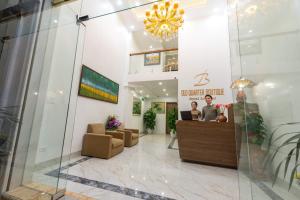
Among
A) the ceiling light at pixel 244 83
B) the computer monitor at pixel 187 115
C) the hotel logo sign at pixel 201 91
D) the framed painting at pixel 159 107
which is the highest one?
the hotel logo sign at pixel 201 91

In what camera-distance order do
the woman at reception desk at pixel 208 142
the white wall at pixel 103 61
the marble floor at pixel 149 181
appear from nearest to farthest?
the marble floor at pixel 149 181 < the woman at reception desk at pixel 208 142 < the white wall at pixel 103 61

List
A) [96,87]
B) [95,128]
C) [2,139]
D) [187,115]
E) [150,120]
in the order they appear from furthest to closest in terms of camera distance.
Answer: [150,120]
[96,87]
[95,128]
[187,115]
[2,139]

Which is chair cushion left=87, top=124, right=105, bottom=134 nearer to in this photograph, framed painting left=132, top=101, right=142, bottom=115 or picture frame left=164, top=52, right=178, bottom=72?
picture frame left=164, top=52, right=178, bottom=72

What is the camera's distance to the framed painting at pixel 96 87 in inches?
142

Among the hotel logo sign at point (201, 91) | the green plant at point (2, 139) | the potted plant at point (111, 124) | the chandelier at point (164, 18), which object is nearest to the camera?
the green plant at point (2, 139)

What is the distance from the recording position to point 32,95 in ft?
5.14

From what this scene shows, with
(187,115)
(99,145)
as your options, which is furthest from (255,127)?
(99,145)

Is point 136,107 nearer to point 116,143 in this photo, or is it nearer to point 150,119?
point 150,119

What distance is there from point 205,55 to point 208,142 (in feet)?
12.6

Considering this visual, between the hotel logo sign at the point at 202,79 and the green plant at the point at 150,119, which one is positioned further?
the green plant at the point at 150,119

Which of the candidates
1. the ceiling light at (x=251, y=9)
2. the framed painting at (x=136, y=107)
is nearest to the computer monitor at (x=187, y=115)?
the ceiling light at (x=251, y=9)

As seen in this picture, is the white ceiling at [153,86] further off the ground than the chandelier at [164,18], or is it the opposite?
the chandelier at [164,18]

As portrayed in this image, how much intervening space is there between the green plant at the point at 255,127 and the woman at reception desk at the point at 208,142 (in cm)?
103

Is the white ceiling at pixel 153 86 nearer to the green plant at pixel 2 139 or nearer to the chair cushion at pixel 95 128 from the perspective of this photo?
the chair cushion at pixel 95 128
